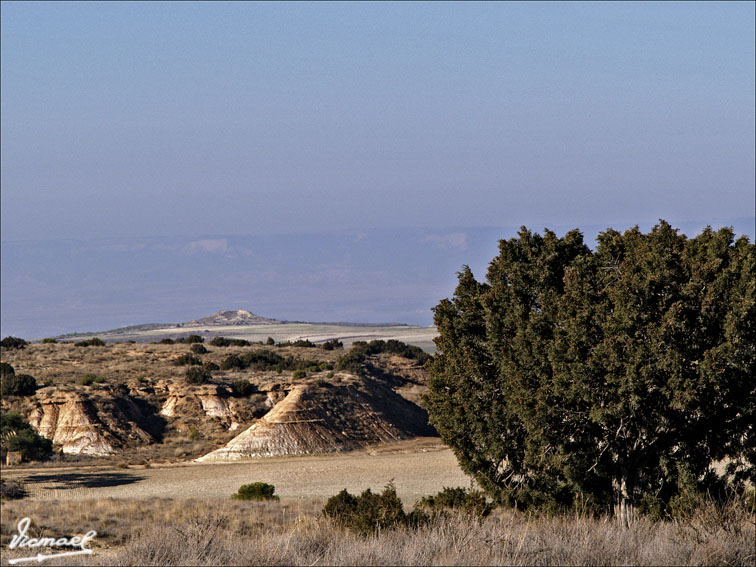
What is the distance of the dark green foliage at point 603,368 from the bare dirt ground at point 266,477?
8.98 m

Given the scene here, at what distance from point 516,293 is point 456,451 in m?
5.57

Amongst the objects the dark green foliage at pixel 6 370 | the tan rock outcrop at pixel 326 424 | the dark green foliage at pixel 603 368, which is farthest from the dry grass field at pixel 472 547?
the dark green foliage at pixel 6 370

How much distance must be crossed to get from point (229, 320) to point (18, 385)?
13304 centimetres

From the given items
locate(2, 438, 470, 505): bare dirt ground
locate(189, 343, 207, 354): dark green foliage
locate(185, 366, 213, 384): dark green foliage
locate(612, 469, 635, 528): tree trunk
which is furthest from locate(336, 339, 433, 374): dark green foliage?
locate(612, 469, 635, 528): tree trunk

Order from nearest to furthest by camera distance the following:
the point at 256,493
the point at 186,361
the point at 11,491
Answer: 1. the point at 11,491
2. the point at 256,493
3. the point at 186,361

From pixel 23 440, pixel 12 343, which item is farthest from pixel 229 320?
pixel 23 440

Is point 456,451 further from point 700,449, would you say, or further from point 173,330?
point 173,330

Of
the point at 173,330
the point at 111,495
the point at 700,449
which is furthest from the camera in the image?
the point at 173,330

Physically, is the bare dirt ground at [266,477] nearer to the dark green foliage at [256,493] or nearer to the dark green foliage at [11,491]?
the dark green foliage at [256,493]

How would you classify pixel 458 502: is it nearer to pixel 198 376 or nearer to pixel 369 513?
pixel 369 513

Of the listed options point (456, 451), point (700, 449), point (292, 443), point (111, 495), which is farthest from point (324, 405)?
point (700, 449)

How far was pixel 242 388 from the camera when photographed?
183 feet

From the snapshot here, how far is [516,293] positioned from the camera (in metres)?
25.6

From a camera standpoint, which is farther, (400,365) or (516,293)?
(400,365)
